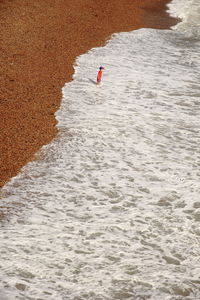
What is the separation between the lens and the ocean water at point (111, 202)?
8.51 m

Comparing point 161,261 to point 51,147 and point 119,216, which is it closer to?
point 119,216

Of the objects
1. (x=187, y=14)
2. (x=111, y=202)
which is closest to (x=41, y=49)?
(x=111, y=202)

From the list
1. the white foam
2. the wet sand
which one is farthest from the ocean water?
the white foam

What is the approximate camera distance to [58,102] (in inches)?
609

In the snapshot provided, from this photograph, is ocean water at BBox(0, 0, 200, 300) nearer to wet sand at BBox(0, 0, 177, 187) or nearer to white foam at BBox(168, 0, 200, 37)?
wet sand at BBox(0, 0, 177, 187)

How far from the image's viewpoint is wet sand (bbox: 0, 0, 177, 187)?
515 inches

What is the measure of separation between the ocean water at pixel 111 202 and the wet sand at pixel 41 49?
468 millimetres

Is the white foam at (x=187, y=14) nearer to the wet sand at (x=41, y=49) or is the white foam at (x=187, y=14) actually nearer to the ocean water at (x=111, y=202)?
the wet sand at (x=41, y=49)

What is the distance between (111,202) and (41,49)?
1021 centimetres

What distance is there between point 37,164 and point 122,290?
4.46m

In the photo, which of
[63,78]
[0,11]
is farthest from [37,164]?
[0,11]

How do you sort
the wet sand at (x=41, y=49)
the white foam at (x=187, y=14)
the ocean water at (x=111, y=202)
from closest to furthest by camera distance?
1. the ocean water at (x=111, y=202)
2. the wet sand at (x=41, y=49)
3. the white foam at (x=187, y=14)

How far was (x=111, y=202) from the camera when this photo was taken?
426 inches

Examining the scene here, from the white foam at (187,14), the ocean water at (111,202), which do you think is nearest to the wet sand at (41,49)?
the ocean water at (111,202)
